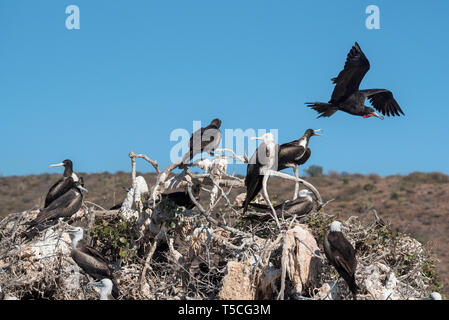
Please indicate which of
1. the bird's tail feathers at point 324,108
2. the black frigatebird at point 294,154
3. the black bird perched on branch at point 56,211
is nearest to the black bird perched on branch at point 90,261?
the black bird perched on branch at point 56,211

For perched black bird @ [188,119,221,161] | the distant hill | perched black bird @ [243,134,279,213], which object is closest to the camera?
perched black bird @ [243,134,279,213]

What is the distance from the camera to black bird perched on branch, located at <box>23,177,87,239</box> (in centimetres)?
880

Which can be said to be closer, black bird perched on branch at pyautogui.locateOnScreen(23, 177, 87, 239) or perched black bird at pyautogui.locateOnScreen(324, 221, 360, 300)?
perched black bird at pyautogui.locateOnScreen(324, 221, 360, 300)

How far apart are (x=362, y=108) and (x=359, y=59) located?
0.87 meters

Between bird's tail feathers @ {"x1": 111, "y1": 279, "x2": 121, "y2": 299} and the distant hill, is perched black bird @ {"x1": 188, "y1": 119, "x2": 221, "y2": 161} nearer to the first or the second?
bird's tail feathers @ {"x1": 111, "y1": 279, "x2": 121, "y2": 299}

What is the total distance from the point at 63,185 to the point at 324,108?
457 centimetres

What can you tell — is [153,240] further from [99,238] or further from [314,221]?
[314,221]

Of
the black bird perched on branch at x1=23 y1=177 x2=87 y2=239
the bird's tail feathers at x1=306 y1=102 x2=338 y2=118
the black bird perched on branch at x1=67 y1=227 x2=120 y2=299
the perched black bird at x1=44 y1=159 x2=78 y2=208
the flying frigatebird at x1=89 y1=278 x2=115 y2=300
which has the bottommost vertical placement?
the flying frigatebird at x1=89 y1=278 x2=115 y2=300

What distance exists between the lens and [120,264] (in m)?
8.74

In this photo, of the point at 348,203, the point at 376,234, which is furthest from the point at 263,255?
the point at 348,203

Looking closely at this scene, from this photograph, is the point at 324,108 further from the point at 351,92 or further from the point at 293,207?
the point at 293,207

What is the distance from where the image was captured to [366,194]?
2892cm

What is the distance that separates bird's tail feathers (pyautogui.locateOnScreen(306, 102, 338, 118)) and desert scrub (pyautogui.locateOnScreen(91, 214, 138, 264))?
3699 millimetres

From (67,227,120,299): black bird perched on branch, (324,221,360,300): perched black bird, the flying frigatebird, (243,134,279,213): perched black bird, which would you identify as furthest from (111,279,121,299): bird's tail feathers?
(324,221,360,300): perched black bird
